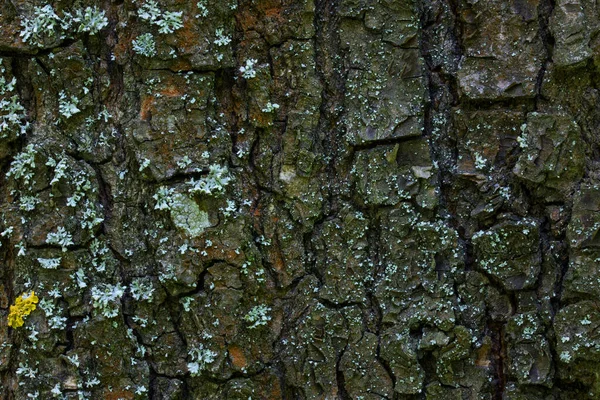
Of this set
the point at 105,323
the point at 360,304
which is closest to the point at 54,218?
the point at 105,323

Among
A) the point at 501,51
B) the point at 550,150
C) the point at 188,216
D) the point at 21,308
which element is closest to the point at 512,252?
the point at 550,150

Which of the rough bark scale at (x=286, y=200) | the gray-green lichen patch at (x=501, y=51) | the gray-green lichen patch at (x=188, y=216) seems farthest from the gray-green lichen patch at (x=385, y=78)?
the gray-green lichen patch at (x=188, y=216)

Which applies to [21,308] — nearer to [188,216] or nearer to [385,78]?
[188,216]

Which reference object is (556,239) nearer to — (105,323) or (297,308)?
(297,308)

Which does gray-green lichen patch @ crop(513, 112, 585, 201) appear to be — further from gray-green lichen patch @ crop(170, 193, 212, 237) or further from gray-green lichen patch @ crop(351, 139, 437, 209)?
gray-green lichen patch @ crop(170, 193, 212, 237)

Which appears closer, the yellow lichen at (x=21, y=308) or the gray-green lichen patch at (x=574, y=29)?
the gray-green lichen patch at (x=574, y=29)

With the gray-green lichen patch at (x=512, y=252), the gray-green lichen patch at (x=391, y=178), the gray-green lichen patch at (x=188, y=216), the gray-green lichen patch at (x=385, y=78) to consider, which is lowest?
the gray-green lichen patch at (x=512, y=252)

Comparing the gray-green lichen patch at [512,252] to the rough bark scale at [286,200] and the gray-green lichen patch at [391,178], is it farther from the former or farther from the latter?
the gray-green lichen patch at [391,178]
